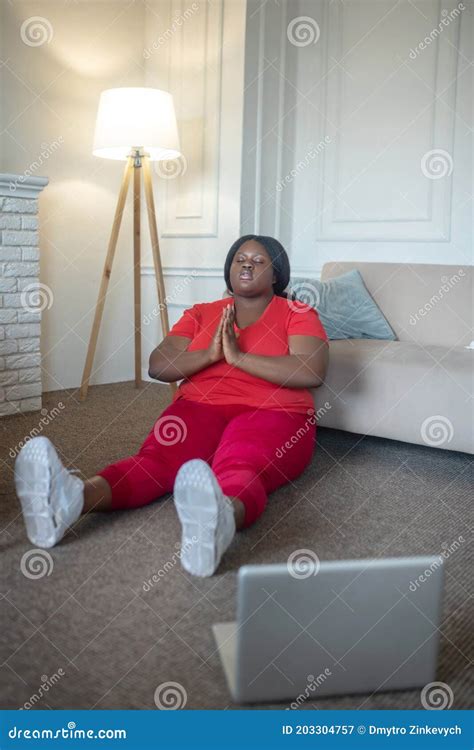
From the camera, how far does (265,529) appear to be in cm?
181

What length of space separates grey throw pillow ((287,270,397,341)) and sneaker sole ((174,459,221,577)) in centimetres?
149

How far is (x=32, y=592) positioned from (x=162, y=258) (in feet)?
9.50

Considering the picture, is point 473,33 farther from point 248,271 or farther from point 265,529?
point 265,529

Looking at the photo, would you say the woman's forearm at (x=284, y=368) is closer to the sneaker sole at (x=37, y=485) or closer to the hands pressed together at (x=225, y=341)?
the hands pressed together at (x=225, y=341)

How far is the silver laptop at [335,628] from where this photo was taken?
1.06 meters

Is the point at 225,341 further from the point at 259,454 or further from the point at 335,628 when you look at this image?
the point at 335,628

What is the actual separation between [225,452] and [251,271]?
0.58 m

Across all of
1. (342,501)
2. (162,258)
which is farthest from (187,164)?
(342,501)

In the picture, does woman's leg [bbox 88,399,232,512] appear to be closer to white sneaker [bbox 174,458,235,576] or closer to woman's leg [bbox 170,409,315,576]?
woman's leg [bbox 170,409,315,576]

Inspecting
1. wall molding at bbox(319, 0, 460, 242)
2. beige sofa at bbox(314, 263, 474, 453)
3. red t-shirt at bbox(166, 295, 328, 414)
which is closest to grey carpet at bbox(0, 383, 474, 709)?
beige sofa at bbox(314, 263, 474, 453)

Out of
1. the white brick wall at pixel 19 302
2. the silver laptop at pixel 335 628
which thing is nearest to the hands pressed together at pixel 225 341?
the silver laptop at pixel 335 628

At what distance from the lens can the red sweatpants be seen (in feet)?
5.76

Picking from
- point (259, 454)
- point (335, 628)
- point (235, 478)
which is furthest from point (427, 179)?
point (335, 628)

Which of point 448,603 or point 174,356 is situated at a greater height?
point 174,356
